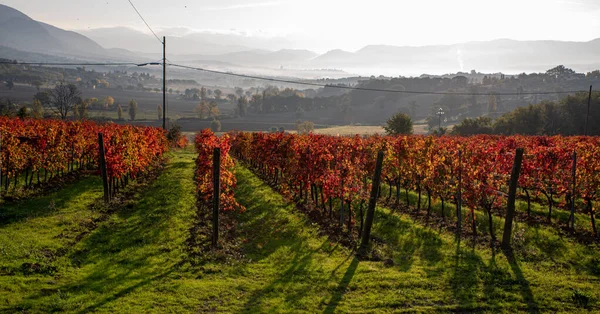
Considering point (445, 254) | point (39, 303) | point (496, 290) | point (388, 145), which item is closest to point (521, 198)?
point (388, 145)

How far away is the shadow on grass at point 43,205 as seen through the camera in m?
17.5

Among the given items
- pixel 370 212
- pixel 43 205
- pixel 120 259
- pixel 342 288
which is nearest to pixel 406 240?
pixel 370 212

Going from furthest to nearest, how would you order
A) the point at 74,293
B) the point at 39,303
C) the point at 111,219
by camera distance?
the point at 111,219, the point at 74,293, the point at 39,303

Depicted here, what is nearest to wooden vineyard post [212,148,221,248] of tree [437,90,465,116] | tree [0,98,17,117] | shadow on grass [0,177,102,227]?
shadow on grass [0,177,102,227]

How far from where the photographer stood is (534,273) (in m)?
12.8

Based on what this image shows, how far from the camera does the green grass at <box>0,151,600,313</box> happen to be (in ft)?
34.5

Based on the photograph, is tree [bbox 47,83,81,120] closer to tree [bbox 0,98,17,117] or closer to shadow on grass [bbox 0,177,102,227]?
tree [bbox 0,98,17,117]

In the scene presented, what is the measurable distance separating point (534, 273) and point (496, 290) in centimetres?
223

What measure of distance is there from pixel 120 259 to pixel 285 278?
584cm

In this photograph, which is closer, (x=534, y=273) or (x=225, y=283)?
(x=225, y=283)

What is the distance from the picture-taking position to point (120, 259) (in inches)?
530

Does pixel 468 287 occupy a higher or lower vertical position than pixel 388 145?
lower

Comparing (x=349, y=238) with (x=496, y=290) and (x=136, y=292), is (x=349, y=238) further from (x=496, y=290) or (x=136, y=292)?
(x=136, y=292)

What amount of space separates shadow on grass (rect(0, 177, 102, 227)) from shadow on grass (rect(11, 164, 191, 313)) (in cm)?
336
